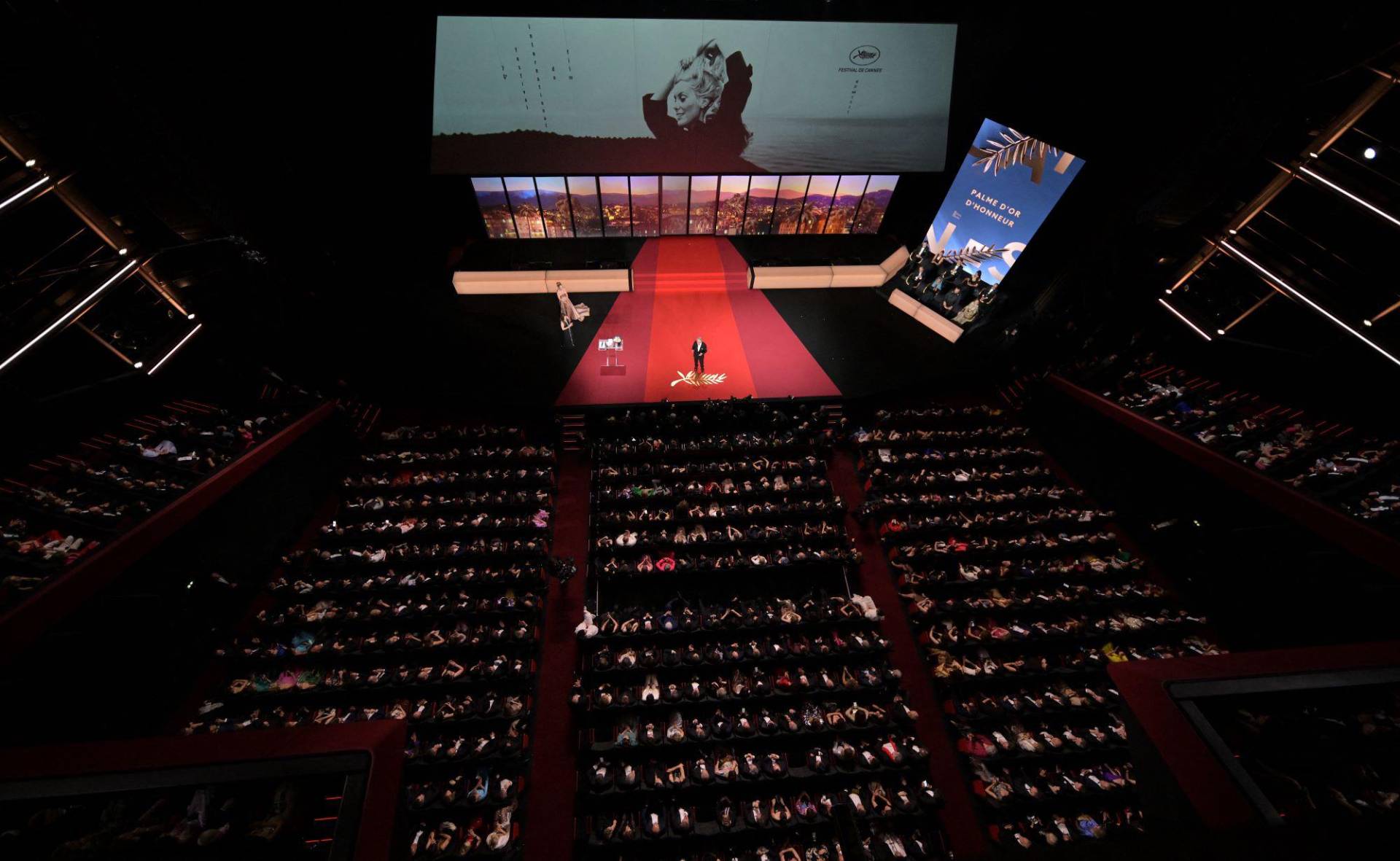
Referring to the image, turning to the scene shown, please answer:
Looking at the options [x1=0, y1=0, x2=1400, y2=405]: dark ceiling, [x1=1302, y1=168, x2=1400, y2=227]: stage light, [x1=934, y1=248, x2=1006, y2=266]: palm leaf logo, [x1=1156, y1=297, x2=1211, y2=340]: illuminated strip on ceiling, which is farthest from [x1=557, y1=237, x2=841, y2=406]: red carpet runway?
[x1=1302, y1=168, x2=1400, y2=227]: stage light

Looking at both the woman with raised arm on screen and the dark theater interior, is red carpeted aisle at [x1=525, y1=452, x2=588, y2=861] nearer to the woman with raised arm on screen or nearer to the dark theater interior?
the dark theater interior

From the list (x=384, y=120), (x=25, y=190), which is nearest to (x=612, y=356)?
(x=384, y=120)

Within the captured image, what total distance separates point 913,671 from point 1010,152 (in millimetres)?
12395

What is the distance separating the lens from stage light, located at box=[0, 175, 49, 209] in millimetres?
6633

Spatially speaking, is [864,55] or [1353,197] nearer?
[1353,197]

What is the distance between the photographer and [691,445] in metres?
9.63

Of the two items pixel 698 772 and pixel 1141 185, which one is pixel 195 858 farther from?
pixel 1141 185

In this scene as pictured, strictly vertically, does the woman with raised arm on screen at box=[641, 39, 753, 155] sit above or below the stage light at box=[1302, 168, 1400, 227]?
above

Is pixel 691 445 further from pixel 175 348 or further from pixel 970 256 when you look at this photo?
pixel 970 256

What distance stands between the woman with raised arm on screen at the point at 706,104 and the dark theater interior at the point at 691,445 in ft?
0.32

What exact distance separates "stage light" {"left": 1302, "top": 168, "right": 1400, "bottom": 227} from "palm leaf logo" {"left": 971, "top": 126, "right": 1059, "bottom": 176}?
168 inches

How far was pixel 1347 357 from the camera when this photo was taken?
8039 millimetres

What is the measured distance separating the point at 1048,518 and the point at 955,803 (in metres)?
4.84

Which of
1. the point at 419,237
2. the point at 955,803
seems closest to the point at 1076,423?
the point at 955,803
